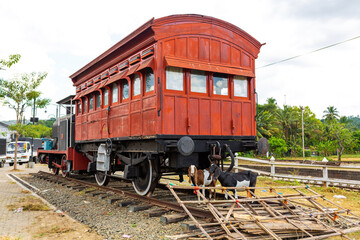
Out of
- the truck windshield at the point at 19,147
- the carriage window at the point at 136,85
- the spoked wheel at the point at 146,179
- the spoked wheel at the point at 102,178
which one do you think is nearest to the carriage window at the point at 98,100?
the spoked wheel at the point at 102,178

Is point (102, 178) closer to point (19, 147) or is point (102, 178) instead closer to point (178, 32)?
point (178, 32)

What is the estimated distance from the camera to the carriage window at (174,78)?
6515mm

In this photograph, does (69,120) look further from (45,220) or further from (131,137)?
(45,220)

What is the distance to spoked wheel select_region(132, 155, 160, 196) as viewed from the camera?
283 inches

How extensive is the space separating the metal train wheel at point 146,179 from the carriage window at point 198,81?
1.99m

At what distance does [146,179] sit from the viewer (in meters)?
7.62

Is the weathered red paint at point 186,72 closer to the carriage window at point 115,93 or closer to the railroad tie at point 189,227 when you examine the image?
the carriage window at point 115,93

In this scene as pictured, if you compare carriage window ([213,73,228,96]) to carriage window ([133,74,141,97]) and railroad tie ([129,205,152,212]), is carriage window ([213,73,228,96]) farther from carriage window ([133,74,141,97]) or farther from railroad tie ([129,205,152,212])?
railroad tie ([129,205,152,212])

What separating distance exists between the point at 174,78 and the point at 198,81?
1.98ft

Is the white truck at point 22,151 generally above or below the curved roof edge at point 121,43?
below

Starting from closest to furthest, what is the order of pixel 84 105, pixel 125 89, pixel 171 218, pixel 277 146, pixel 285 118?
1. pixel 171 218
2. pixel 125 89
3. pixel 84 105
4. pixel 277 146
5. pixel 285 118

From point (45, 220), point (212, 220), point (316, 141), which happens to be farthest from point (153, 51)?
point (316, 141)

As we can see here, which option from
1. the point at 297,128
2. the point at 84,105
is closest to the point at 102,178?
the point at 84,105

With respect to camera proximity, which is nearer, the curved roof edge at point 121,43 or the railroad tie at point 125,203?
the curved roof edge at point 121,43
